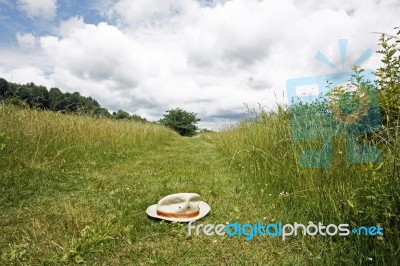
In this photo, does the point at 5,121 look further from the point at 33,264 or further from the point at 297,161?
the point at 297,161

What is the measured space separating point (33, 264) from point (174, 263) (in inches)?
43.1

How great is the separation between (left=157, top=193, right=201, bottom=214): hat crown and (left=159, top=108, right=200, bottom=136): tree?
37.4 m

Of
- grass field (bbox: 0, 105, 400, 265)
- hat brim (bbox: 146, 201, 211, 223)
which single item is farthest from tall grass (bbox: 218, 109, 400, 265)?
hat brim (bbox: 146, 201, 211, 223)

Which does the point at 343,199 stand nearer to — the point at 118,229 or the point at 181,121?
the point at 118,229

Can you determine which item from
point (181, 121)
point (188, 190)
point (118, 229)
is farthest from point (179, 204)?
point (181, 121)

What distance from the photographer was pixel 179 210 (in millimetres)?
2758

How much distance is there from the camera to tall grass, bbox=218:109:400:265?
175 cm

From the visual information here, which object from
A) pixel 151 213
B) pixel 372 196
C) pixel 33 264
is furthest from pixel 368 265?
pixel 33 264

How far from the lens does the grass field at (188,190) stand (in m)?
1.90

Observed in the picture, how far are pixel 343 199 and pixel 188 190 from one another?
91.4 inches

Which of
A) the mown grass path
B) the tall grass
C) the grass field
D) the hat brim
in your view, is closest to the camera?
the tall grass

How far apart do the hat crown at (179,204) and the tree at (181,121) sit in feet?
123

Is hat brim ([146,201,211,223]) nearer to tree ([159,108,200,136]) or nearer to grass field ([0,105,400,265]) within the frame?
grass field ([0,105,400,265])

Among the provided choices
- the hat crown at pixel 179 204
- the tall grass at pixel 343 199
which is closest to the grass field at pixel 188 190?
the tall grass at pixel 343 199
